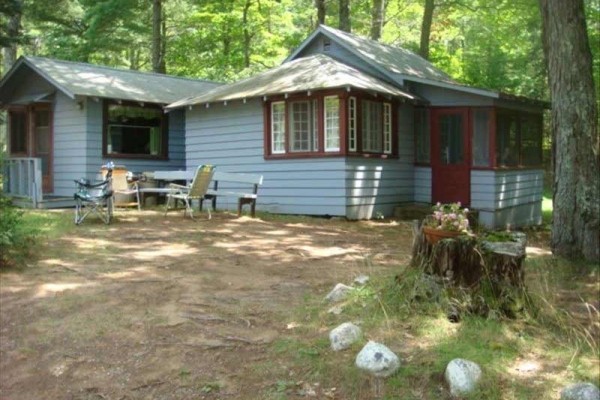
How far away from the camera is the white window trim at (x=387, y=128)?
45.7ft

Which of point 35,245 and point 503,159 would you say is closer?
point 35,245

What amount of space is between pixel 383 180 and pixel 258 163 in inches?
112

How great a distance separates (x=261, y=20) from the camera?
1102 inches

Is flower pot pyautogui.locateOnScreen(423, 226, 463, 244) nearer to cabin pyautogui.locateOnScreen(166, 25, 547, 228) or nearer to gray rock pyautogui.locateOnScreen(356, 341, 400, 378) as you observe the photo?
gray rock pyautogui.locateOnScreen(356, 341, 400, 378)

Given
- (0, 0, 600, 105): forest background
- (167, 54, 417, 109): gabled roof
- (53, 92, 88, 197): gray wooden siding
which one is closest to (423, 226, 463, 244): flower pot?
(167, 54, 417, 109): gabled roof

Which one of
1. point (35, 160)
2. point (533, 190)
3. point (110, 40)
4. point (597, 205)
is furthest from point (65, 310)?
point (110, 40)

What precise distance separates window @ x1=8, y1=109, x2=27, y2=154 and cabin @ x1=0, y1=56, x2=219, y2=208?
1.1 inches

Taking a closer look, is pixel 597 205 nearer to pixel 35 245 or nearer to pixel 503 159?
pixel 503 159

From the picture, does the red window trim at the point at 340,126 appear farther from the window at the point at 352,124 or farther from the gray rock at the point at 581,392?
the gray rock at the point at 581,392

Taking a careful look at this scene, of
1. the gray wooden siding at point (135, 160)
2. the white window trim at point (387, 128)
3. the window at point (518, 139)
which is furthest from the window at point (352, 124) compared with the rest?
the gray wooden siding at point (135, 160)

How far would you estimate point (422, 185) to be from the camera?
1473cm

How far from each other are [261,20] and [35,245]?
2145 centimetres

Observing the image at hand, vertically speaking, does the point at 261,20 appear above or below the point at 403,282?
above

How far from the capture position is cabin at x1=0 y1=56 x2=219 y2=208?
15.5 meters
